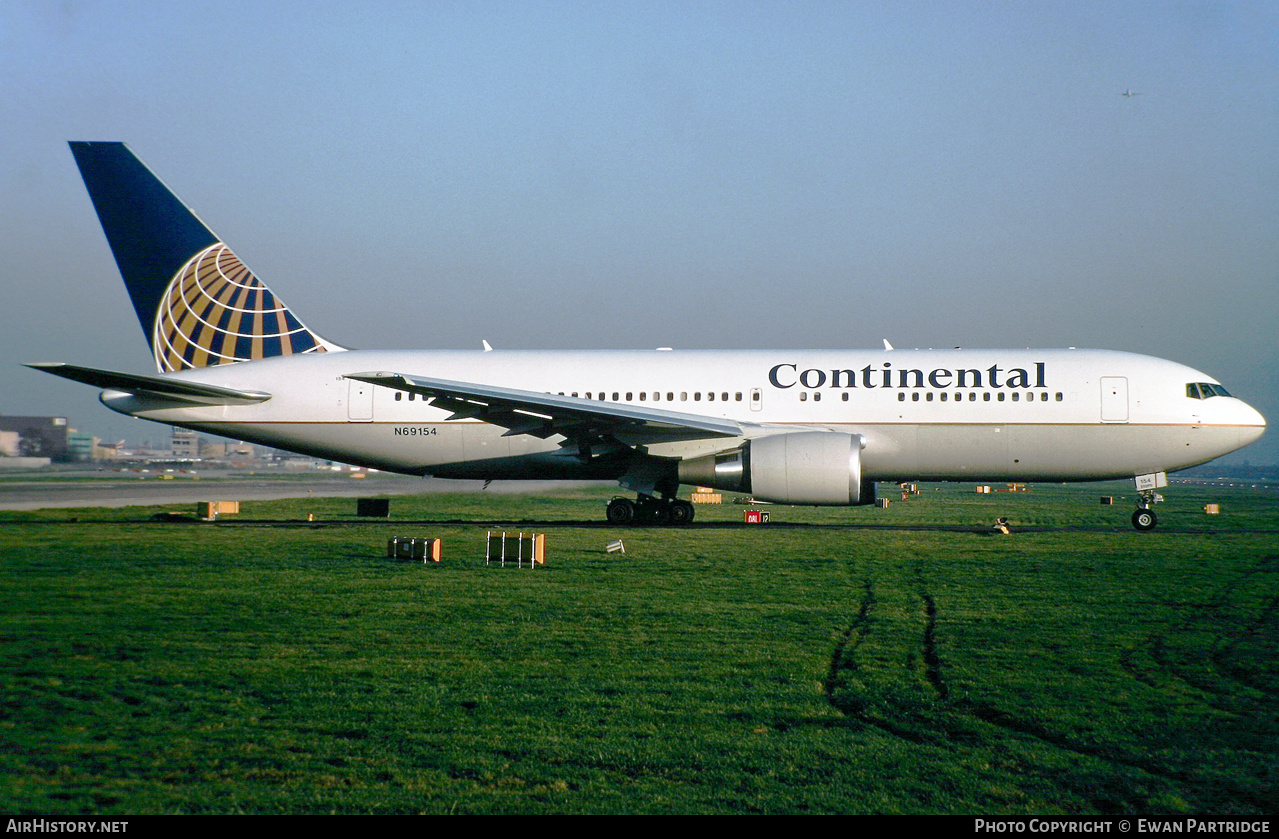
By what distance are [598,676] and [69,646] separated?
443 cm

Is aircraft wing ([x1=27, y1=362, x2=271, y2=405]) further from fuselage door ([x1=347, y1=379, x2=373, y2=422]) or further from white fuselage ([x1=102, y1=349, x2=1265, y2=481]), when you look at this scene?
fuselage door ([x1=347, y1=379, x2=373, y2=422])

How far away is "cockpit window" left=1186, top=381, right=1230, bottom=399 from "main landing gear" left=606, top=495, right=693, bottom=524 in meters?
11.2

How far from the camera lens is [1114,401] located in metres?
20.7

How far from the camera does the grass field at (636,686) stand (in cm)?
475

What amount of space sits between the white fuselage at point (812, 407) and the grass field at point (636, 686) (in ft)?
21.8

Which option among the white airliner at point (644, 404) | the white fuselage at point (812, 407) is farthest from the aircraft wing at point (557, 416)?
the white fuselage at point (812, 407)

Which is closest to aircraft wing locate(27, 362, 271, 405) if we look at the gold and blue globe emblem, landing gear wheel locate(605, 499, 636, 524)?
the gold and blue globe emblem

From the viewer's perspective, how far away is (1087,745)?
5492 millimetres

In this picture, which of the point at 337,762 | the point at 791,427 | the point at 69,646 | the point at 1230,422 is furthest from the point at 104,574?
the point at 1230,422

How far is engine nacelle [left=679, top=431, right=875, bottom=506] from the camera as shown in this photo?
18875 millimetres

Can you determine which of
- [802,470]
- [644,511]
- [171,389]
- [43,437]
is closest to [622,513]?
[644,511]

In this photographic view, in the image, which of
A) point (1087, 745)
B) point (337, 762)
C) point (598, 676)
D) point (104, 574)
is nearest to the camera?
point (337, 762)

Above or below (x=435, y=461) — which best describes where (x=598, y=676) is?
below
